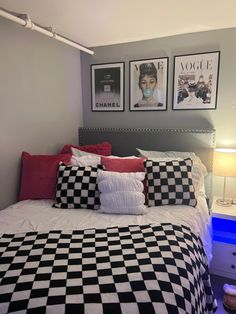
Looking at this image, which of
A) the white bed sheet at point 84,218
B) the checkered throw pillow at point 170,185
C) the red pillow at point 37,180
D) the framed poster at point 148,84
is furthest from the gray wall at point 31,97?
the checkered throw pillow at point 170,185

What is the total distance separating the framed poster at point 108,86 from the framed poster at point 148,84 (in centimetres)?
14

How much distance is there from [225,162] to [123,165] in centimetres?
96

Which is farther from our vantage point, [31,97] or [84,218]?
[31,97]

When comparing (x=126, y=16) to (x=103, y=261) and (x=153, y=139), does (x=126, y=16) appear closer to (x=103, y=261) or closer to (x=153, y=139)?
(x=153, y=139)

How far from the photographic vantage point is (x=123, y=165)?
209 cm

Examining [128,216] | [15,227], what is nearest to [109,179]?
[128,216]

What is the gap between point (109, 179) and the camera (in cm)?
189

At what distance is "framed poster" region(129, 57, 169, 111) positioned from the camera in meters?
2.62

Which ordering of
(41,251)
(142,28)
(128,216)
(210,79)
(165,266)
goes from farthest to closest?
(210,79) → (142,28) → (128,216) → (41,251) → (165,266)

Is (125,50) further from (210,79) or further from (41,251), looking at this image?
(41,251)

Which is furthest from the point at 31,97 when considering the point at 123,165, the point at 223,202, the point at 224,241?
the point at 224,241

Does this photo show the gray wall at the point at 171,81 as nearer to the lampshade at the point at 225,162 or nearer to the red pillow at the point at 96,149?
the lampshade at the point at 225,162

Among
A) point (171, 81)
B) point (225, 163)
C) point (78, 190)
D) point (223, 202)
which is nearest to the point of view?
point (78, 190)

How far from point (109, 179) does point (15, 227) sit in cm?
74
